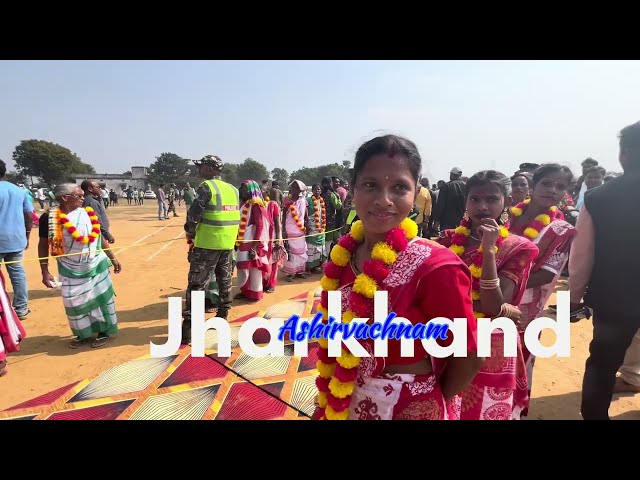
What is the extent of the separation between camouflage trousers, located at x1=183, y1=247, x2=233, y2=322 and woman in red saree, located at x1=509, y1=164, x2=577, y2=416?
10.9 ft

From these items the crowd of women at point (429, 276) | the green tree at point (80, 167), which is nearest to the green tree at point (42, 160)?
the green tree at point (80, 167)

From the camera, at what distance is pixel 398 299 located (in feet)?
4.10

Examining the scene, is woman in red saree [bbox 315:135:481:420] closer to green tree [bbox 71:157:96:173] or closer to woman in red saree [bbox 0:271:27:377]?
woman in red saree [bbox 0:271:27:377]

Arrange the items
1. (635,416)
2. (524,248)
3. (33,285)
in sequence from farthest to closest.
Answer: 1. (33,285)
2. (635,416)
3. (524,248)

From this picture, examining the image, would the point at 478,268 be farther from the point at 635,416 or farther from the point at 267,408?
the point at 635,416

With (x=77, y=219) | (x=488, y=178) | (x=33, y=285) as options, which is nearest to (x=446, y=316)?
(x=488, y=178)

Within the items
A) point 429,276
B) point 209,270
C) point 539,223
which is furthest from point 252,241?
point 429,276

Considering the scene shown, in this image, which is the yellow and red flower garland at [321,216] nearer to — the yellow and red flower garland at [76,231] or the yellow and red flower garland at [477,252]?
the yellow and red flower garland at [76,231]

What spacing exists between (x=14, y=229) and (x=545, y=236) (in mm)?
6270

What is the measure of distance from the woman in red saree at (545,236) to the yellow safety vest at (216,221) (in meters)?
3.15

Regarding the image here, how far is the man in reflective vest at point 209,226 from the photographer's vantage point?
13.8 feet

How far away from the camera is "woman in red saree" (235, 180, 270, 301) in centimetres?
584

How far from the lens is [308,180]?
70.4 meters
